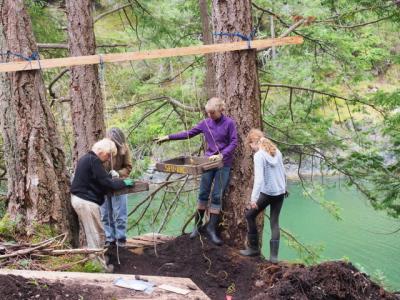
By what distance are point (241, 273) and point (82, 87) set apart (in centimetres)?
311

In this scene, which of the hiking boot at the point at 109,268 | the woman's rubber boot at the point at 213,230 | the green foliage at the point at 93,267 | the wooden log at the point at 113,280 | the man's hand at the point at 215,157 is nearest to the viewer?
the wooden log at the point at 113,280

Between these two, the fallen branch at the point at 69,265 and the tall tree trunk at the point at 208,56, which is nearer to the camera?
the fallen branch at the point at 69,265

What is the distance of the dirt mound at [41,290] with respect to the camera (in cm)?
319

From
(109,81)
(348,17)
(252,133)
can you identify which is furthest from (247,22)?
A: (109,81)

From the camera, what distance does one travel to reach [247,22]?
5.57 m

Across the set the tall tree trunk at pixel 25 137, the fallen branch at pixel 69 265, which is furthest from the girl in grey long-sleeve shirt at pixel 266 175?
the tall tree trunk at pixel 25 137

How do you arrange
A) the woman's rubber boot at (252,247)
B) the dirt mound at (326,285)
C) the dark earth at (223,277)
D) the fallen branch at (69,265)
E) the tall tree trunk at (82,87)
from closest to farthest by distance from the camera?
the dark earth at (223,277)
the dirt mound at (326,285)
the fallen branch at (69,265)
the woman's rubber boot at (252,247)
the tall tree trunk at (82,87)

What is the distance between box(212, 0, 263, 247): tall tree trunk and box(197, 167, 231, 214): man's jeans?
0.81 ft

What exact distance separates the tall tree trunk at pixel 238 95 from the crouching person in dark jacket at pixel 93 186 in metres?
1.44

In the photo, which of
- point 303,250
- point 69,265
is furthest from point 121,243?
point 303,250

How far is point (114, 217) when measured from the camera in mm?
5266

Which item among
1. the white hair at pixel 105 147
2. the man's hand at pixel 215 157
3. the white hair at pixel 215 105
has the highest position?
the white hair at pixel 215 105

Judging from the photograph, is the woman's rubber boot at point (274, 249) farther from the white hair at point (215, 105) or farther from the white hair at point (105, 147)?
the white hair at point (105, 147)

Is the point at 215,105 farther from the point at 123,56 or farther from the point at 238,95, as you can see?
the point at 123,56
